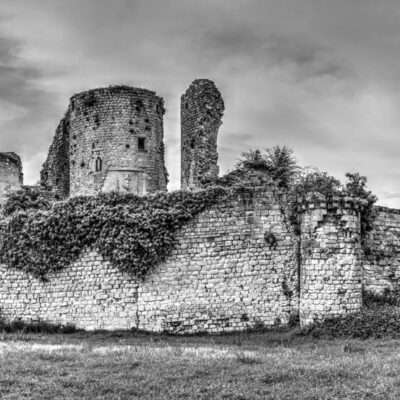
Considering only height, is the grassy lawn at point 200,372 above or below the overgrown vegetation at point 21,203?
below

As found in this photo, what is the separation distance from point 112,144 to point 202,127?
10022 mm

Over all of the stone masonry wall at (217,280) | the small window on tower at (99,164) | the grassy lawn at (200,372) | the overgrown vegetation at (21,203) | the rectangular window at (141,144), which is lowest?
the grassy lawn at (200,372)

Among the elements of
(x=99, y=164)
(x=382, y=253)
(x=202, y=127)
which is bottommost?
(x=382, y=253)

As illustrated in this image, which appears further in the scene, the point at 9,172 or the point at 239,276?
the point at 9,172

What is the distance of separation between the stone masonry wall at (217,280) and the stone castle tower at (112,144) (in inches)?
754

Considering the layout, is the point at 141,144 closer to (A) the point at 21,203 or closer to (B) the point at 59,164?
(B) the point at 59,164

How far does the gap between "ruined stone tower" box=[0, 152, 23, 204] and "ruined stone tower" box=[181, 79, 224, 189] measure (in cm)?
1930

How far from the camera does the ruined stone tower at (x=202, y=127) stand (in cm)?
3338

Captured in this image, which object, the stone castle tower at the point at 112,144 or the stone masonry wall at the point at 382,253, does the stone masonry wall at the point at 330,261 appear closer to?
the stone masonry wall at the point at 382,253

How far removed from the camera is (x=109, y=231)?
23078mm

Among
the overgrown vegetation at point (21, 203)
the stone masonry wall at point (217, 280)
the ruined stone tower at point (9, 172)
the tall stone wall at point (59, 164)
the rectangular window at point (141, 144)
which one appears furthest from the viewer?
the ruined stone tower at point (9, 172)

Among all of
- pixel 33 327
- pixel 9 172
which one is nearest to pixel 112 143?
pixel 9 172

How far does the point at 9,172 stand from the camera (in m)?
50.5

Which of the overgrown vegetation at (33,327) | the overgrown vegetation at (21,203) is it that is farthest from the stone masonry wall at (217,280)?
the overgrown vegetation at (21,203)
